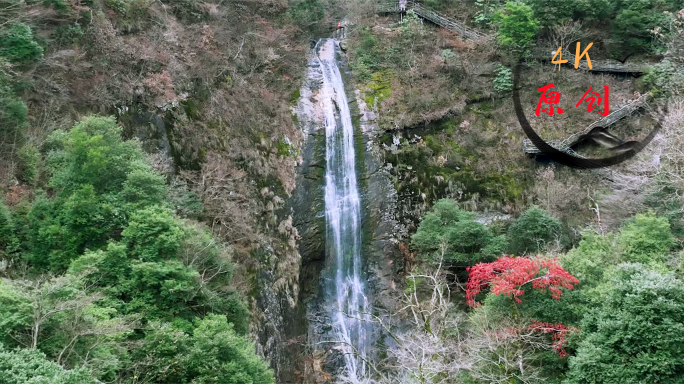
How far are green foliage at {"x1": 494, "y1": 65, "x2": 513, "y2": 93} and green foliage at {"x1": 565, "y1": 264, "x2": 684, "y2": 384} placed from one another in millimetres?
16120

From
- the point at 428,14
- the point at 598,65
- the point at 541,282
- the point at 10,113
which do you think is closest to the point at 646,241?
the point at 541,282

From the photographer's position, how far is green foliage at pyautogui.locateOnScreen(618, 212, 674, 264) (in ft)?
36.5

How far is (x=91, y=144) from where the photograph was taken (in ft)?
34.5

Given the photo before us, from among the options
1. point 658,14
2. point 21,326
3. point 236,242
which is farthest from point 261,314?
point 658,14

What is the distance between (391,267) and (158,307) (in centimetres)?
1185

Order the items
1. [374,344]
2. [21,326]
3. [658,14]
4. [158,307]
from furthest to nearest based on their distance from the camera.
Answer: [658,14] → [374,344] → [158,307] → [21,326]

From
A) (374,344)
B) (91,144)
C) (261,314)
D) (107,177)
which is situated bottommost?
(374,344)

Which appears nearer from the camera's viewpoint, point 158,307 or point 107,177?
point 158,307

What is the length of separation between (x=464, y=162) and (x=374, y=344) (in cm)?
960

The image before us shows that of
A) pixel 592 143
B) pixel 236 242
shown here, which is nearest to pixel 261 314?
pixel 236 242

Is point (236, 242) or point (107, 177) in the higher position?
point (107, 177)

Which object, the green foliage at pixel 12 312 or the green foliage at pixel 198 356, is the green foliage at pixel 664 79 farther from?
the green foliage at pixel 12 312

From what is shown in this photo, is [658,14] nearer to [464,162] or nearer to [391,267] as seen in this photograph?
[464,162]

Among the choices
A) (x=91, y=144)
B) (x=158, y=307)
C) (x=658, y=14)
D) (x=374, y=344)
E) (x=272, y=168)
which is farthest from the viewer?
(x=658, y=14)
